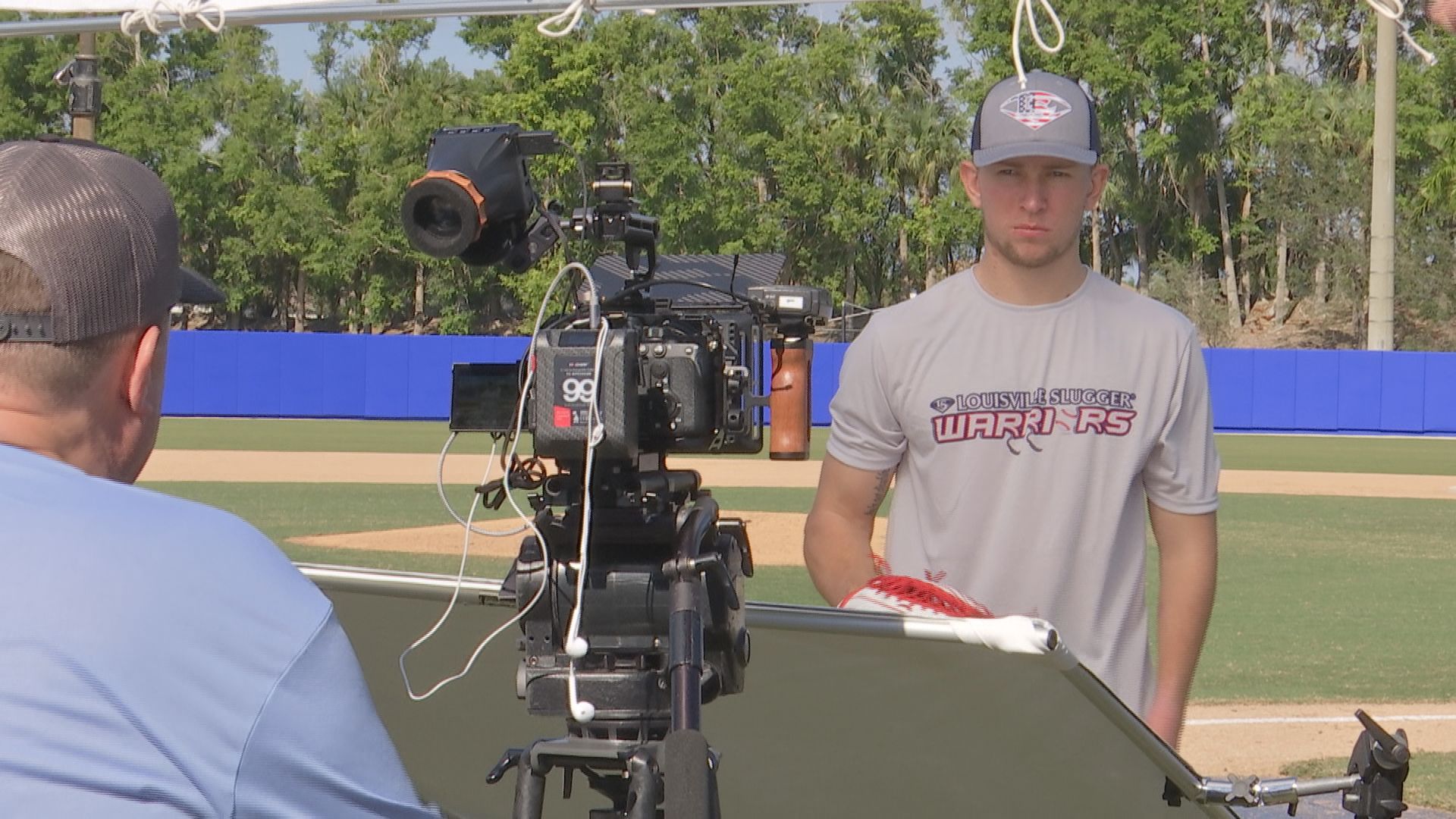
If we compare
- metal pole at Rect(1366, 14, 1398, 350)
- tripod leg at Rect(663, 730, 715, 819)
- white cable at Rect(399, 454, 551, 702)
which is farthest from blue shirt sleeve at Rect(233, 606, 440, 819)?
metal pole at Rect(1366, 14, 1398, 350)

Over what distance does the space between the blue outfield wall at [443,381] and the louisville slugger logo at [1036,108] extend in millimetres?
32952

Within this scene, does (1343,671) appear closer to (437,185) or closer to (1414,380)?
(437,185)

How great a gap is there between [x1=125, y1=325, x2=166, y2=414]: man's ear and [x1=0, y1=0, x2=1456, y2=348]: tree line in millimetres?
51288

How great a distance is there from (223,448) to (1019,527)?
983 inches

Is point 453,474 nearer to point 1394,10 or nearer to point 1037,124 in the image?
point 1037,124

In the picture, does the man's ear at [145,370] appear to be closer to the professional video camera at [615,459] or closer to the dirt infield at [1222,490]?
the professional video camera at [615,459]

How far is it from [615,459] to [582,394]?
145 mm

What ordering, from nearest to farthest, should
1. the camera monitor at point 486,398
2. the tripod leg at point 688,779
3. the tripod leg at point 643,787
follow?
the tripod leg at point 688,779, the tripod leg at point 643,787, the camera monitor at point 486,398

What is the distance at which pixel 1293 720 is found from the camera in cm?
757

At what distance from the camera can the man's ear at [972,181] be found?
10.9ft

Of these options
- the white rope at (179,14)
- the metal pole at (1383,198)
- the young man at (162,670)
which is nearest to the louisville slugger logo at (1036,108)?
the white rope at (179,14)

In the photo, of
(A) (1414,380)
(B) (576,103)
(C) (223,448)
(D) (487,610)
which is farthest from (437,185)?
(B) (576,103)

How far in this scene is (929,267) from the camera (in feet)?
209

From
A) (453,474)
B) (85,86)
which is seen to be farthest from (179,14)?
(453,474)
